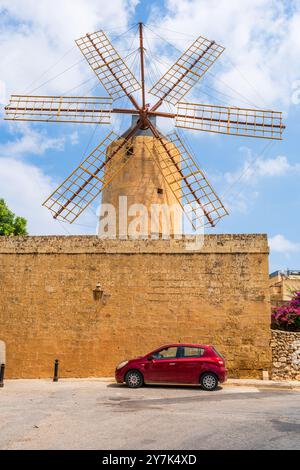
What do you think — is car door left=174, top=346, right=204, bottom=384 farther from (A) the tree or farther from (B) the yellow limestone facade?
(A) the tree

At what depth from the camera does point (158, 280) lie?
1330 centimetres

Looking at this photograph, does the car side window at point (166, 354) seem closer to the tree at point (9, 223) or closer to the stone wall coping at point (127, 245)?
the stone wall coping at point (127, 245)

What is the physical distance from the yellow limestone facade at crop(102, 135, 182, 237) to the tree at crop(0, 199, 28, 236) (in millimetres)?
9438

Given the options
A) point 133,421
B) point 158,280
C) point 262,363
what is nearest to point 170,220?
point 158,280

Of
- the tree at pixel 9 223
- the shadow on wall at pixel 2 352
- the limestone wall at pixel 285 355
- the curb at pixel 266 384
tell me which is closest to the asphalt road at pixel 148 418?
the curb at pixel 266 384

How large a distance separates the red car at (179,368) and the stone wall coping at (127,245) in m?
3.64

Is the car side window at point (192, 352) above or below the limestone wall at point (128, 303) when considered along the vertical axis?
below

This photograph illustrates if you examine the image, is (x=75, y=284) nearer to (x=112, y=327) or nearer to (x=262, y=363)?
(x=112, y=327)

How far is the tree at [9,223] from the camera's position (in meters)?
24.1

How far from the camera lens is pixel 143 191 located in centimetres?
1614

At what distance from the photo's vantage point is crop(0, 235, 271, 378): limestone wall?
12.8 m

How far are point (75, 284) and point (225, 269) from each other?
4789 mm

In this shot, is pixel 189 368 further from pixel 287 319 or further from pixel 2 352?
pixel 2 352
